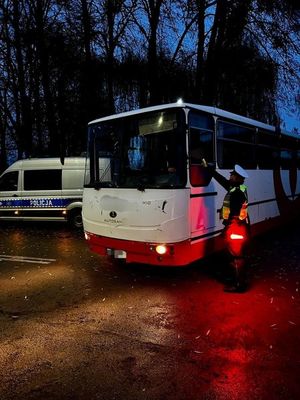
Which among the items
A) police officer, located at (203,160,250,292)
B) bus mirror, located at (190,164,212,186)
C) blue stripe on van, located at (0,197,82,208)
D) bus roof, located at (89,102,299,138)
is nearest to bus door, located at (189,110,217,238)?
bus mirror, located at (190,164,212,186)

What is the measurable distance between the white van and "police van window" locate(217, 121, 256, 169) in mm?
6140

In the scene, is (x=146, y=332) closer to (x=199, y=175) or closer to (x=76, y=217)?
(x=199, y=175)

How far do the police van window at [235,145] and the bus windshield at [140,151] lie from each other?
139cm

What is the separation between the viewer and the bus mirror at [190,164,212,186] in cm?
686

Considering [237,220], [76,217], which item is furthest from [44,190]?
[237,220]

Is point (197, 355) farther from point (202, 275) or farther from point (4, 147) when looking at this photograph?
point (4, 147)

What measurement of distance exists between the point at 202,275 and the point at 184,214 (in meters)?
1.67

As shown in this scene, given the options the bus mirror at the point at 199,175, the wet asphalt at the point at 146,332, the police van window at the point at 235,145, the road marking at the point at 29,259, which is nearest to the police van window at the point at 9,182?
the road marking at the point at 29,259

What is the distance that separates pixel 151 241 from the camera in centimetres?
681

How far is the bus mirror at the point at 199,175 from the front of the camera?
270 inches

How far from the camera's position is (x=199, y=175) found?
23.2 feet

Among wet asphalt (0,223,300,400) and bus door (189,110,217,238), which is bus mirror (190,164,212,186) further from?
wet asphalt (0,223,300,400)

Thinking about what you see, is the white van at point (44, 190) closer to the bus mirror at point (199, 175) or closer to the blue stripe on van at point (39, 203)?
the blue stripe on van at point (39, 203)

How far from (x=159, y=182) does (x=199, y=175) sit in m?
0.75
